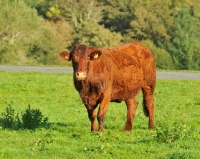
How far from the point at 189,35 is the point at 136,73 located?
69049mm

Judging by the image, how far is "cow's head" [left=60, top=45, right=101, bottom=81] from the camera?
14.5m

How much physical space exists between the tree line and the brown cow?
46.4 meters

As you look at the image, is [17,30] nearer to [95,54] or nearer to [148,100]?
[148,100]

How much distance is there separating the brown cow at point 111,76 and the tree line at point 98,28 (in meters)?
46.4

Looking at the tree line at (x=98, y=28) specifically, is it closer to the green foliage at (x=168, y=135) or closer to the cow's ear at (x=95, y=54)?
the cow's ear at (x=95, y=54)

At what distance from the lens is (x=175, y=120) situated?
60.8 ft

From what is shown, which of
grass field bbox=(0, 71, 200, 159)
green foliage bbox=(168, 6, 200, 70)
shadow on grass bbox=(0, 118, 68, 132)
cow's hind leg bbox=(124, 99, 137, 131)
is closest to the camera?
grass field bbox=(0, 71, 200, 159)

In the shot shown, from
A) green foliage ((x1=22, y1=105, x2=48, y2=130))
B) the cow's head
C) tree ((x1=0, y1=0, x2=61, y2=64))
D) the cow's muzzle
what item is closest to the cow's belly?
the cow's head

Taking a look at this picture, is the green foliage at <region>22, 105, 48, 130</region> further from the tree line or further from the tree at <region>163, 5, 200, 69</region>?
the tree at <region>163, 5, 200, 69</region>

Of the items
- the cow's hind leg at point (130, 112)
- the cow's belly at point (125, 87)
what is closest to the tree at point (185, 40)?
the cow's hind leg at point (130, 112)

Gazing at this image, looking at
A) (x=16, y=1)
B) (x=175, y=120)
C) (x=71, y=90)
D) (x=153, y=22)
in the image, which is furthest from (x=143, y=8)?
(x=175, y=120)

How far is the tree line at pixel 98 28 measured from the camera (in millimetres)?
66562

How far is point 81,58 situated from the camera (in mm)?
14609

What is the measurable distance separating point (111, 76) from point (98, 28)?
63.7 metres
